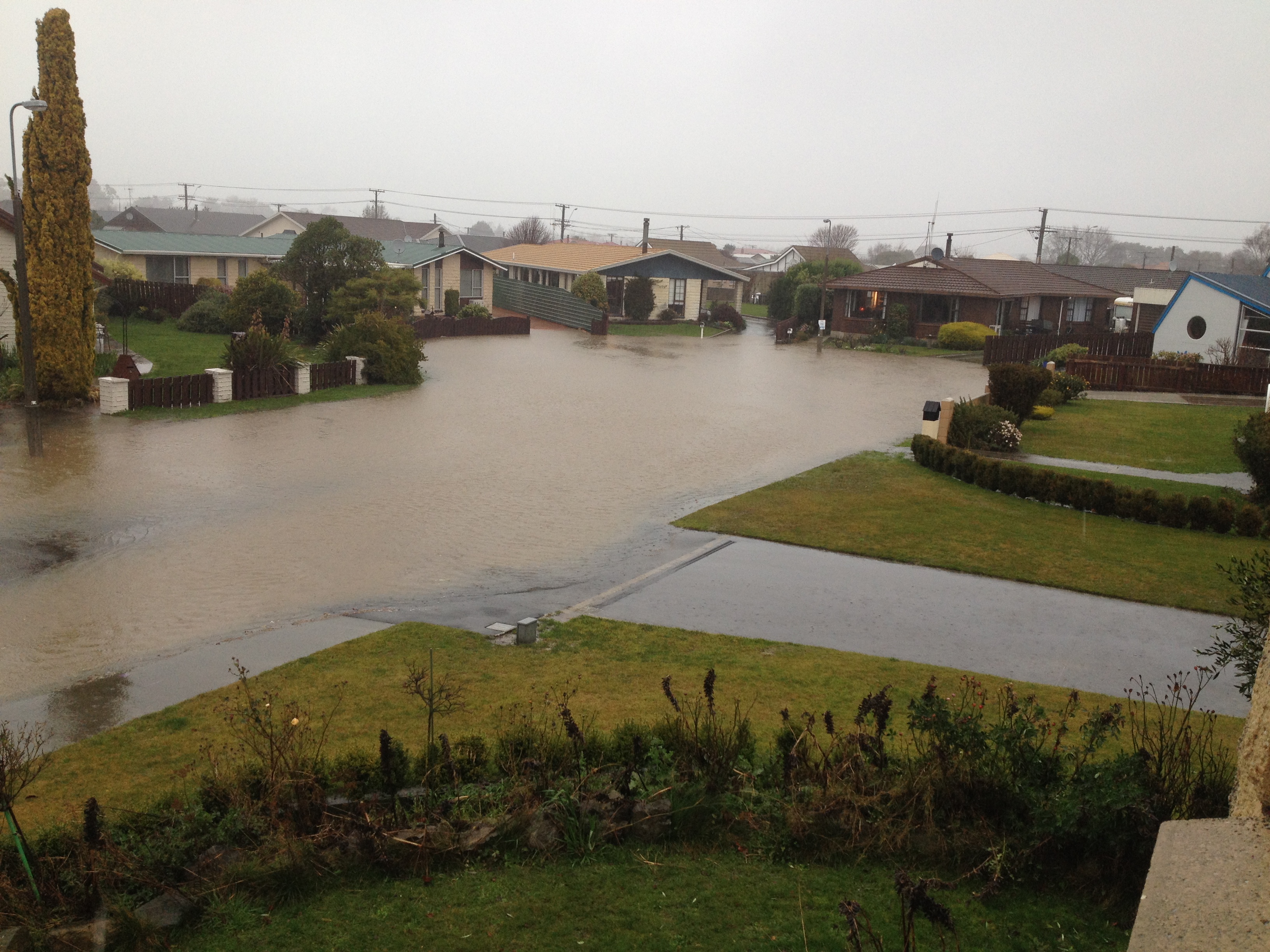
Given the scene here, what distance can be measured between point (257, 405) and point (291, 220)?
5736 cm

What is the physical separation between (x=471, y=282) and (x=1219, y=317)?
3612 centimetres

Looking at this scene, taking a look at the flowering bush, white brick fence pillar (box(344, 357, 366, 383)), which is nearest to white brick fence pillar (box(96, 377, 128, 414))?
white brick fence pillar (box(344, 357, 366, 383))

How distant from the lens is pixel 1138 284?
66625 millimetres

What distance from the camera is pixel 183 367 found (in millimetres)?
29344

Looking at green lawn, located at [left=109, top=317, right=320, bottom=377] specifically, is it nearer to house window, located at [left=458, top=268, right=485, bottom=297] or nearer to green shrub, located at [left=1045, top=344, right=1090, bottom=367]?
house window, located at [left=458, top=268, right=485, bottom=297]

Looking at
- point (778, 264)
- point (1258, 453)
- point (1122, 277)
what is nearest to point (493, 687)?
point (1258, 453)

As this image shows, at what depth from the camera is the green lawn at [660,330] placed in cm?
5447

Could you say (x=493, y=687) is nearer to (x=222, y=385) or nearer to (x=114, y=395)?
(x=114, y=395)

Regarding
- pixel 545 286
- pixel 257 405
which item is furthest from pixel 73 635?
pixel 545 286

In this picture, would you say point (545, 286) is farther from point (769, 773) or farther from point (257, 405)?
point (769, 773)

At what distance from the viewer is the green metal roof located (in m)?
46.0

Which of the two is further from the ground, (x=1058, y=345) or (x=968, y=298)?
(x=968, y=298)

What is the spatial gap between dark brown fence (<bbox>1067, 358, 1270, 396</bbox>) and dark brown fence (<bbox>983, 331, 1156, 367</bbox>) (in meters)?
5.19

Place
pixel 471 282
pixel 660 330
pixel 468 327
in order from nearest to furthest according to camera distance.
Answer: pixel 468 327
pixel 471 282
pixel 660 330
